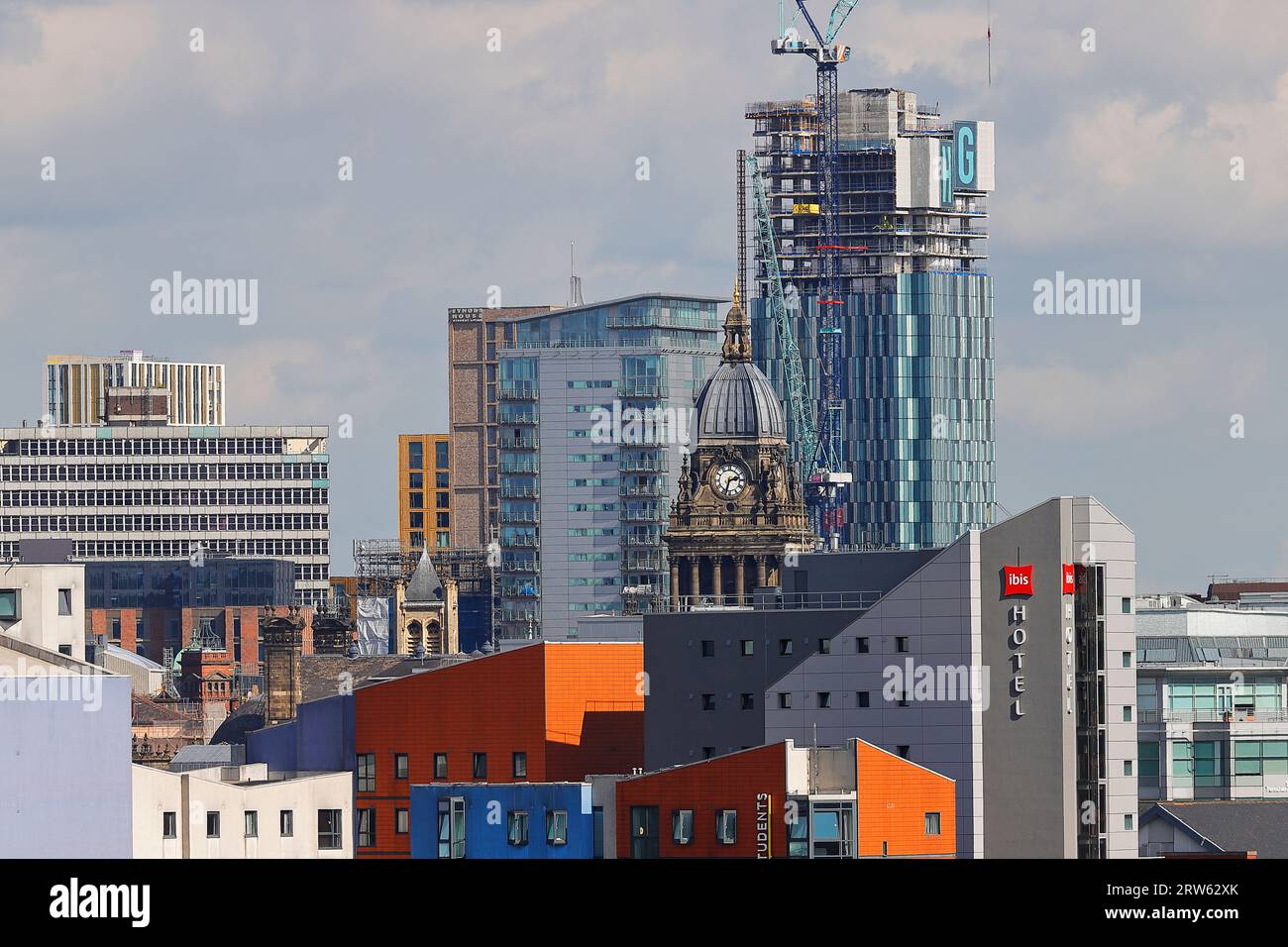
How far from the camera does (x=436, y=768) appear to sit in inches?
4791

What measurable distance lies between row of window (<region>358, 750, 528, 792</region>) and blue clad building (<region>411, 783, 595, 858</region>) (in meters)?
20.4

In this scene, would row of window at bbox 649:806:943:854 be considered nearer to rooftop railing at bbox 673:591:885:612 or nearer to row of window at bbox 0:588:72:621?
rooftop railing at bbox 673:591:885:612

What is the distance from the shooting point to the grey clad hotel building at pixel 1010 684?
10731 cm

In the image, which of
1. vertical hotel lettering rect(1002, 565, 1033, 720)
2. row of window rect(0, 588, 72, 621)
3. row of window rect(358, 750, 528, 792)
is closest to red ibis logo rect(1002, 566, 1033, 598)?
vertical hotel lettering rect(1002, 565, 1033, 720)

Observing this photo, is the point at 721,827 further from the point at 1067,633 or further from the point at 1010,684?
the point at 1067,633

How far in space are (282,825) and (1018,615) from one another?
2914 cm

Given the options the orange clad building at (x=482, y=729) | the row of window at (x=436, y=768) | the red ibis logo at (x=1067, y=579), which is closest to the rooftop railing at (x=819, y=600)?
the orange clad building at (x=482, y=729)

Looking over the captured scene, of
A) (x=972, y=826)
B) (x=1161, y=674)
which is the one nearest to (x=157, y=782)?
(x=972, y=826)

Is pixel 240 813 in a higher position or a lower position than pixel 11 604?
lower

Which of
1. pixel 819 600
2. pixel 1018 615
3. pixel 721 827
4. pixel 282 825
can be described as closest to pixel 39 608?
pixel 282 825
